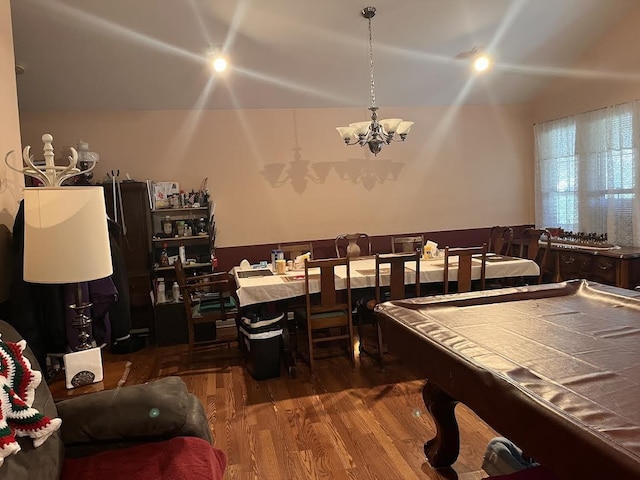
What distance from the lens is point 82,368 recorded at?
2.36 m

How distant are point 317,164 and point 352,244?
1040 mm

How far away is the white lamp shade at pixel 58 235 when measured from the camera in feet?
7.09

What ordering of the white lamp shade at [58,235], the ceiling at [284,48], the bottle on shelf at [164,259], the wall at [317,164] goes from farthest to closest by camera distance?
the wall at [317,164] → the bottle on shelf at [164,259] → the ceiling at [284,48] → the white lamp shade at [58,235]

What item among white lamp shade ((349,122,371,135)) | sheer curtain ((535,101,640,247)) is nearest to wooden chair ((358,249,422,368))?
white lamp shade ((349,122,371,135))

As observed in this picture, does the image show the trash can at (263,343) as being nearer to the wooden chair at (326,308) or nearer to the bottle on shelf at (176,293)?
the wooden chair at (326,308)

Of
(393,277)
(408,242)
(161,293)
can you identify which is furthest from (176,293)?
(408,242)

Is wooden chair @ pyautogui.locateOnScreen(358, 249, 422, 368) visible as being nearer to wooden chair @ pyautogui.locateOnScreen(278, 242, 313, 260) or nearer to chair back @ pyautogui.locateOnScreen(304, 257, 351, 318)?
chair back @ pyautogui.locateOnScreen(304, 257, 351, 318)

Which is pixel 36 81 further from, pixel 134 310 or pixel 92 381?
pixel 92 381

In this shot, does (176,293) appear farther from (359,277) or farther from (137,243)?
(359,277)

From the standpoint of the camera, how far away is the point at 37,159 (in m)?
5.01

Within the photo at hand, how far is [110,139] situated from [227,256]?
171 cm

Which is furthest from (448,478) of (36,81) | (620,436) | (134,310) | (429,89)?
(36,81)

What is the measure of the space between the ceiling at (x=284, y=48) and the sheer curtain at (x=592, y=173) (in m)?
0.73

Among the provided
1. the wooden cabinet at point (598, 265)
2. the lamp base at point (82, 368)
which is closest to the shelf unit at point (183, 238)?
the lamp base at point (82, 368)
